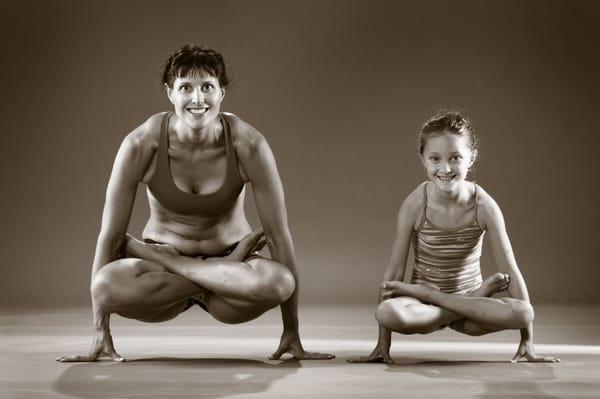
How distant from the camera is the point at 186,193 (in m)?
4.23

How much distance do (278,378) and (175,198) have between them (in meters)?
0.87

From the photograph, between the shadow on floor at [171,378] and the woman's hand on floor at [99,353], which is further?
the woman's hand on floor at [99,353]

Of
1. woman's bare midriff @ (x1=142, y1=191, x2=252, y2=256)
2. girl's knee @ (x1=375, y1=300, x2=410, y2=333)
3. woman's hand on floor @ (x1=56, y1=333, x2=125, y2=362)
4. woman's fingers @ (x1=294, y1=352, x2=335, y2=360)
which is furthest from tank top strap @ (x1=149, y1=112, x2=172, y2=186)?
girl's knee @ (x1=375, y1=300, x2=410, y2=333)

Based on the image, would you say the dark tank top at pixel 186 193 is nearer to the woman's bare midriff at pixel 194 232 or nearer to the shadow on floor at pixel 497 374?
the woman's bare midriff at pixel 194 232

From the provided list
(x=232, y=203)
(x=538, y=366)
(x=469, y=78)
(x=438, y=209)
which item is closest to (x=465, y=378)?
(x=538, y=366)

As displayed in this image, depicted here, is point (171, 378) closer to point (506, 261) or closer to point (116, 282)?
point (116, 282)

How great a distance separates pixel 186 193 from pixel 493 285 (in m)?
1.16

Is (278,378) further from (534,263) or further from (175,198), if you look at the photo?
(534,263)

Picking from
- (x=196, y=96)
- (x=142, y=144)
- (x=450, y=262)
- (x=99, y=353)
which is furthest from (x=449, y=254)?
(x=99, y=353)

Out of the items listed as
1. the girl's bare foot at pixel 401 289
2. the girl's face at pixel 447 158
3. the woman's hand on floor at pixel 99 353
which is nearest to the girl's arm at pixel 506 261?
the girl's face at pixel 447 158

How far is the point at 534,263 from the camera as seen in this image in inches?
283

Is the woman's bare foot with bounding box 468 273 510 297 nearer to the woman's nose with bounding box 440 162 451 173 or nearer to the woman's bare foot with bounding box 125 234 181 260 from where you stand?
the woman's nose with bounding box 440 162 451 173

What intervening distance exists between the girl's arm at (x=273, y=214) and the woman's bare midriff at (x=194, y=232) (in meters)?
0.14

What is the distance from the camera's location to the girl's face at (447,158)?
422 cm
